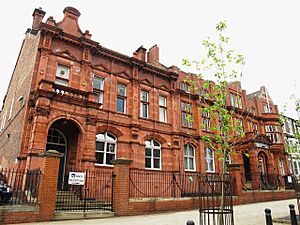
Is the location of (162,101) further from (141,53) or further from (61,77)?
(61,77)

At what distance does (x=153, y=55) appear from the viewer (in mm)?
24000

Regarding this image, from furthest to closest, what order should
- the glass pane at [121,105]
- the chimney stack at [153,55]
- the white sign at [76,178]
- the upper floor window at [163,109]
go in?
the chimney stack at [153,55] → the upper floor window at [163,109] → the glass pane at [121,105] → the white sign at [76,178]

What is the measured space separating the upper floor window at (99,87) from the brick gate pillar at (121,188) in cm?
645

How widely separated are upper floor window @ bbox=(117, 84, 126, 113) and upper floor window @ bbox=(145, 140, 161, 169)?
10.7 ft

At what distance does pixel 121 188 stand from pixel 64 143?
5647 mm

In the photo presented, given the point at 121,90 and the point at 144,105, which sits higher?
the point at 121,90

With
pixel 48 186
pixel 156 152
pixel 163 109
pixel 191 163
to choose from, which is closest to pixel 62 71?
pixel 48 186

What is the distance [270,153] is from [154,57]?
16.6m

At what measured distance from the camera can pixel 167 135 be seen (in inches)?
782

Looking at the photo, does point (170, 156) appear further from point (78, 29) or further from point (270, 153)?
point (270, 153)

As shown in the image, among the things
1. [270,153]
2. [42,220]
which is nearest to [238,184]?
[270,153]

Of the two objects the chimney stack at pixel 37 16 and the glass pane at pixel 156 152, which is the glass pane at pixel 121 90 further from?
the chimney stack at pixel 37 16

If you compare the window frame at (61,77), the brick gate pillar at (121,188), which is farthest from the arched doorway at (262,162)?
the window frame at (61,77)

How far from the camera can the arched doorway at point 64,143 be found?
13966mm
